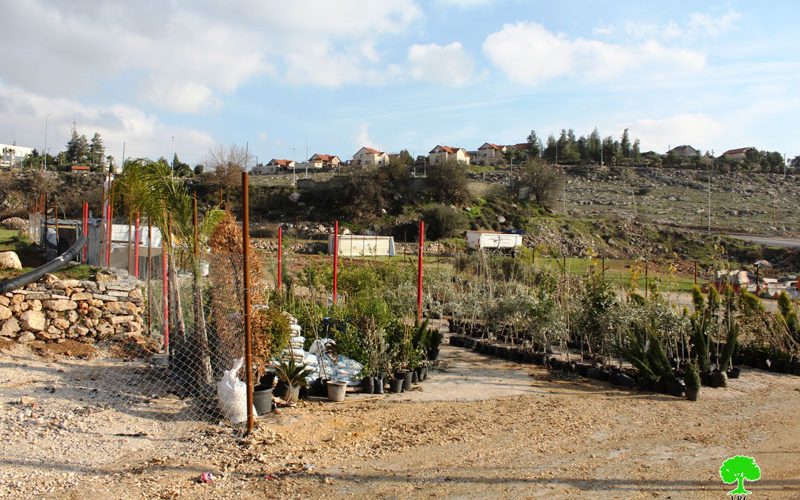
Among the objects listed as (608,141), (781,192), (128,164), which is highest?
(608,141)

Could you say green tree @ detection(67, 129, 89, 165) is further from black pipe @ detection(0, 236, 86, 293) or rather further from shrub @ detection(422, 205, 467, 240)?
black pipe @ detection(0, 236, 86, 293)

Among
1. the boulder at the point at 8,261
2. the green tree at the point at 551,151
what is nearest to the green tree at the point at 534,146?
the green tree at the point at 551,151

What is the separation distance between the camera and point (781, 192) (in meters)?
74.5

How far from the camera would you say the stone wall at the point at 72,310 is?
9070 millimetres

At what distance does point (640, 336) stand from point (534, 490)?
5.77 metres

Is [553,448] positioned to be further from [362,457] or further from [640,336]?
[640,336]

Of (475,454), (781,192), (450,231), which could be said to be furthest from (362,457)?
(781,192)

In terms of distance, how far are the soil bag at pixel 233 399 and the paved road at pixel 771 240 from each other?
49248 millimetres

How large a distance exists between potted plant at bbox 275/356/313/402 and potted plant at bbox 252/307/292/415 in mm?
A: 123

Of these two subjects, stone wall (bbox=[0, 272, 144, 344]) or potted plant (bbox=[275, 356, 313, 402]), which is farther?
stone wall (bbox=[0, 272, 144, 344])

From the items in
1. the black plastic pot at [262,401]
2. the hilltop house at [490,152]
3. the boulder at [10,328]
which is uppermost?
the hilltop house at [490,152]

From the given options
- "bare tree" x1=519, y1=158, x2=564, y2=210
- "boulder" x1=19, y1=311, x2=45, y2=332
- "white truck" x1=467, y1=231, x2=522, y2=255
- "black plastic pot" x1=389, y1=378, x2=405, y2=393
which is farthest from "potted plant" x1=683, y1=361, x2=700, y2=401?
"bare tree" x1=519, y1=158, x2=564, y2=210

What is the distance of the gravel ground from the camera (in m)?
4.96

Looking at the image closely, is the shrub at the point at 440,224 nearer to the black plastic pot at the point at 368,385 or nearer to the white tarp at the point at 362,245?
the white tarp at the point at 362,245
